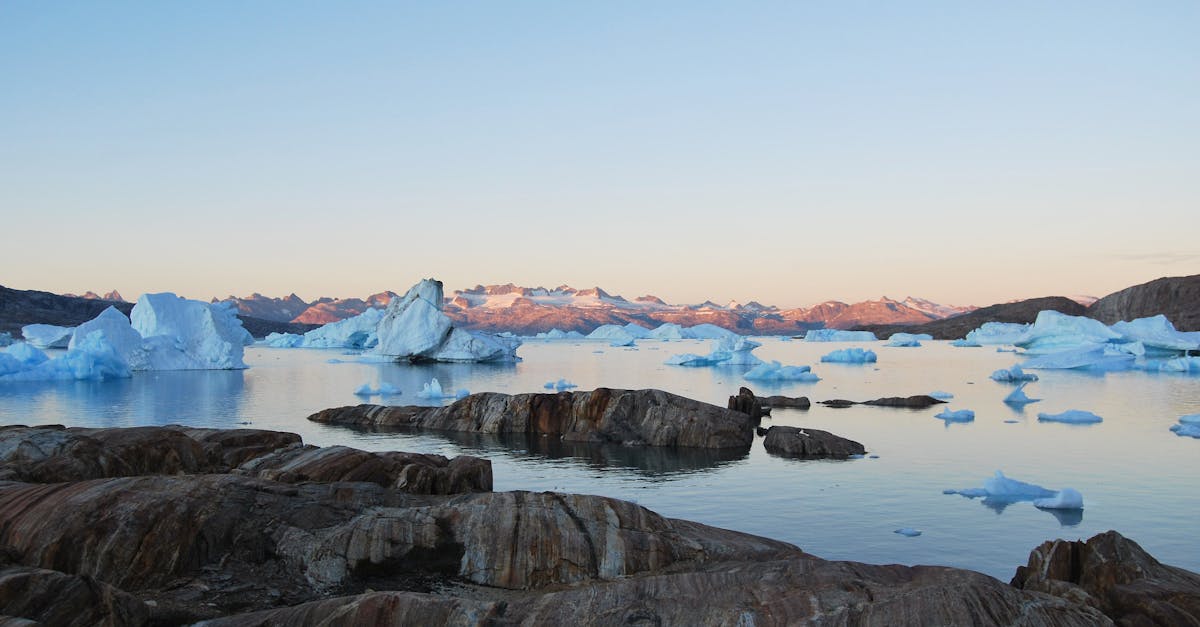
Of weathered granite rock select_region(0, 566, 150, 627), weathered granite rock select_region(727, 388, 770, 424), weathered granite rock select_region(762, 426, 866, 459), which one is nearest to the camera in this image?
weathered granite rock select_region(0, 566, 150, 627)

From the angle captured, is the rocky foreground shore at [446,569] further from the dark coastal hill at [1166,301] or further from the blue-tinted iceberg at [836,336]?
the blue-tinted iceberg at [836,336]

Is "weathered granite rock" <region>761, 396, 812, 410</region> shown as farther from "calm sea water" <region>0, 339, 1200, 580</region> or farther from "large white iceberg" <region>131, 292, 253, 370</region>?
"large white iceberg" <region>131, 292, 253, 370</region>

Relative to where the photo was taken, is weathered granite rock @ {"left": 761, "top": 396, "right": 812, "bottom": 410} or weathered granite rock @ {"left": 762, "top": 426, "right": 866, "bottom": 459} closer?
weathered granite rock @ {"left": 762, "top": 426, "right": 866, "bottom": 459}

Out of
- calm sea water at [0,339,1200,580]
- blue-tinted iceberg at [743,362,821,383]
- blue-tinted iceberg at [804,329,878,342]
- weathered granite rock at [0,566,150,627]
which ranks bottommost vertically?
calm sea water at [0,339,1200,580]

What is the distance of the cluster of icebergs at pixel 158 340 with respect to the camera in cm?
5034

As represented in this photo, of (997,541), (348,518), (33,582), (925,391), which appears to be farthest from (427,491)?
(925,391)

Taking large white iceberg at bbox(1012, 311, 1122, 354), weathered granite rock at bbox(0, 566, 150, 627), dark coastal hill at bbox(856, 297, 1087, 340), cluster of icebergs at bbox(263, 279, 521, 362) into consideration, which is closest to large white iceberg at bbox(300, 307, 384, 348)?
cluster of icebergs at bbox(263, 279, 521, 362)

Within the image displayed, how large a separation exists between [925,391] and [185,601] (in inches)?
1574

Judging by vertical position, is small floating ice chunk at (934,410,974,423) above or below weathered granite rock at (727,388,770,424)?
below

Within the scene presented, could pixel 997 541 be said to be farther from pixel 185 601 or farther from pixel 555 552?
pixel 185 601

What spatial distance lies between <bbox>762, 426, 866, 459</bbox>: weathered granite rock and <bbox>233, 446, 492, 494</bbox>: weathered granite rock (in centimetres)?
1067

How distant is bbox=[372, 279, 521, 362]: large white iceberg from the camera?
6900cm

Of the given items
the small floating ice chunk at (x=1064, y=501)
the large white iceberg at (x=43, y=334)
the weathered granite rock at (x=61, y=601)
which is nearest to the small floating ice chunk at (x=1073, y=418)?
the small floating ice chunk at (x=1064, y=501)

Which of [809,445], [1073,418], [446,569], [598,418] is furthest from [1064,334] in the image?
[446,569]
